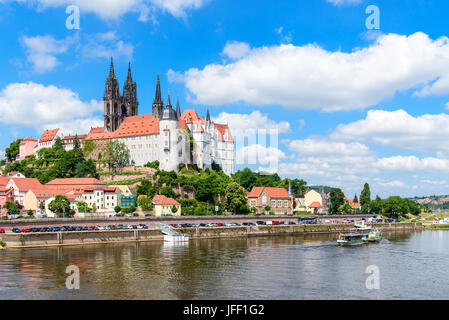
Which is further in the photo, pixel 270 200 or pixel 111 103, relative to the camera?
pixel 111 103

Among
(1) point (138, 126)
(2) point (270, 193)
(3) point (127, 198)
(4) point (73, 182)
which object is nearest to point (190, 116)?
(1) point (138, 126)

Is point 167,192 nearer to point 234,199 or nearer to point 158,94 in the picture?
point 234,199

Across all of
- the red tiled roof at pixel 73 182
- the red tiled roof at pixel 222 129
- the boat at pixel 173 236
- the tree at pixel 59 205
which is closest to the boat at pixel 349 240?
the boat at pixel 173 236

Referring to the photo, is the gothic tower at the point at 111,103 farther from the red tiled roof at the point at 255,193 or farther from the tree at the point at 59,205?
the tree at the point at 59,205

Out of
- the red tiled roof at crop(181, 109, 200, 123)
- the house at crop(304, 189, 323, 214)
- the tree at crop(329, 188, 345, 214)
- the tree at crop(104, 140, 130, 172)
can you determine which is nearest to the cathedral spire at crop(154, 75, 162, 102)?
the red tiled roof at crop(181, 109, 200, 123)

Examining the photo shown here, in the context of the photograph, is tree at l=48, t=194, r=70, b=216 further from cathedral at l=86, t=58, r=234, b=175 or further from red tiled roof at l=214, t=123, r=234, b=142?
red tiled roof at l=214, t=123, r=234, b=142

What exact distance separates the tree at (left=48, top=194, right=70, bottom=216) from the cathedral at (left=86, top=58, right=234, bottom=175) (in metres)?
41.2

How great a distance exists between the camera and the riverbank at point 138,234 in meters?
65.3

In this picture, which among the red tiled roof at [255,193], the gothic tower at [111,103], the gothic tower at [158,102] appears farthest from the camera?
the gothic tower at [111,103]

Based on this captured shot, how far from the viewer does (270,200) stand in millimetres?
118375

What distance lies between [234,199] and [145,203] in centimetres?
2086

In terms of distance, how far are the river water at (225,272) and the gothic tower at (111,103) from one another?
3773 inches

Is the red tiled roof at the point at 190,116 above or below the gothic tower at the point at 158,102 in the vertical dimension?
below
